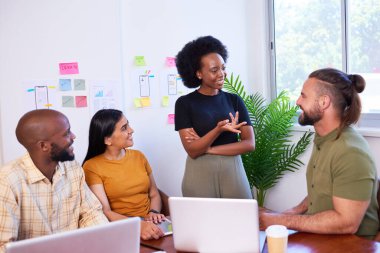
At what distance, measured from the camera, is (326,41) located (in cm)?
347

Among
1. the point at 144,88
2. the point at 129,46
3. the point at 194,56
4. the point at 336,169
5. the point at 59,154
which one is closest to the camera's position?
the point at 336,169

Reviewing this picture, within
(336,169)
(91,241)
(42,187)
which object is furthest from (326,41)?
(91,241)

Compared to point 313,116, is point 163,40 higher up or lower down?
higher up

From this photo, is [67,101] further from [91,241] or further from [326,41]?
[326,41]

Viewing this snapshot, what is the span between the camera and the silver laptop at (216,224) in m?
1.46

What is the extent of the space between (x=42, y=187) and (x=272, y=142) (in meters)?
2.11

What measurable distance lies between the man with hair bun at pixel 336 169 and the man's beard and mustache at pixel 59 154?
905mm

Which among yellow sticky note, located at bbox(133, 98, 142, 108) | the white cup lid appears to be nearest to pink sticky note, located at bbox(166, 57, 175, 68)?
yellow sticky note, located at bbox(133, 98, 142, 108)

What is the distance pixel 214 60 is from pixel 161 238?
1.20 meters

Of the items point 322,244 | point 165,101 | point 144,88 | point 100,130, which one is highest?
point 144,88

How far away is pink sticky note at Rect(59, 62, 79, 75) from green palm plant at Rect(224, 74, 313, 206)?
127cm

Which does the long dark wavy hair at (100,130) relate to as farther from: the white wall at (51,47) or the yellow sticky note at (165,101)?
the yellow sticky note at (165,101)

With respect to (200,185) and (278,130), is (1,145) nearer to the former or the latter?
(200,185)

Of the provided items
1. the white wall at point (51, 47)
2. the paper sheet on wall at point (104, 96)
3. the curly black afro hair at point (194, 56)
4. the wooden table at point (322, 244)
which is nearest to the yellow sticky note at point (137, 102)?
the paper sheet on wall at point (104, 96)
